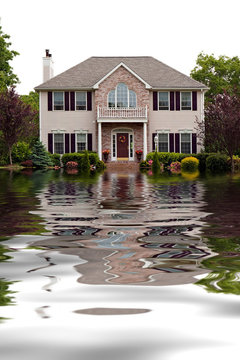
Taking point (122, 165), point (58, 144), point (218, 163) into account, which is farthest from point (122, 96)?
point (218, 163)

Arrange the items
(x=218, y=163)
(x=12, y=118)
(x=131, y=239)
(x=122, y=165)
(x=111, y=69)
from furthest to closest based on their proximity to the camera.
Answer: (x=111, y=69) < (x=12, y=118) < (x=122, y=165) < (x=218, y=163) < (x=131, y=239)

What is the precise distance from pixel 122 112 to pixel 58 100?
5247mm

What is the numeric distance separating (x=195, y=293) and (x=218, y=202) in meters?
8.10

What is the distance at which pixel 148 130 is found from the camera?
136ft

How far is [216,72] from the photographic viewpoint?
5794cm

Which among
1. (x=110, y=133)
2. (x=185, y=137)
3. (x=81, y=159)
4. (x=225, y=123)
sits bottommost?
(x=81, y=159)

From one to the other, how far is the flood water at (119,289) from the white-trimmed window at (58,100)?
33661 mm

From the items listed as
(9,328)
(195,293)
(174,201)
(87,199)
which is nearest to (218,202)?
(174,201)

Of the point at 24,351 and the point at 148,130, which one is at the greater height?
the point at 148,130

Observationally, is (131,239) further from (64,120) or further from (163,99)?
(163,99)

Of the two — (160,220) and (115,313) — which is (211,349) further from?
(160,220)

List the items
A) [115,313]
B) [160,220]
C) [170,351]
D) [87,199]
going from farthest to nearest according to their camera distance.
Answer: [87,199]
[160,220]
[115,313]
[170,351]

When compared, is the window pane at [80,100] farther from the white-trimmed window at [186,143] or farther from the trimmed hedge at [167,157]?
the white-trimmed window at [186,143]

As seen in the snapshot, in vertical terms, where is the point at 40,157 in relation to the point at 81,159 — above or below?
above
